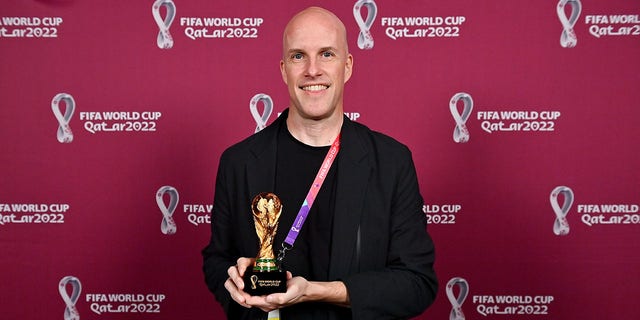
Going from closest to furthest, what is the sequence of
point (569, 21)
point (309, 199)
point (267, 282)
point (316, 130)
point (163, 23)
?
point (267, 282)
point (309, 199)
point (316, 130)
point (569, 21)
point (163, 23)

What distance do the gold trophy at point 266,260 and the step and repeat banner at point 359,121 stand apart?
1471 mm

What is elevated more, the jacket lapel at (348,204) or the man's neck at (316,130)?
the man's neck at (316,130)

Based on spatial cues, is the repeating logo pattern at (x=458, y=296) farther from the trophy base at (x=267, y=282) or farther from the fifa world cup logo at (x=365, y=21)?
the trophy base at (x=267, y=282)

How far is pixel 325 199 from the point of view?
1840mm

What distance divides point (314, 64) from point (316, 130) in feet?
0.64

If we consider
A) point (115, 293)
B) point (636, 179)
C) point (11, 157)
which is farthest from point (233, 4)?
point (636, 179)

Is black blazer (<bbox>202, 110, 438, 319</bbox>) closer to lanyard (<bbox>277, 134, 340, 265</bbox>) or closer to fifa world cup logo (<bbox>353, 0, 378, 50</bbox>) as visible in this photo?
lanyard (<bbox>277, 134, 340, 265</bbox>)

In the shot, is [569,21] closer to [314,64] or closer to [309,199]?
[314,64]

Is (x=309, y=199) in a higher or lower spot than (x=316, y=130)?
lower

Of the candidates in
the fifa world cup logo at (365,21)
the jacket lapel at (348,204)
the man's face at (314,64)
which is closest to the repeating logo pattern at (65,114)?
the fifa world cup logo at (365,21)

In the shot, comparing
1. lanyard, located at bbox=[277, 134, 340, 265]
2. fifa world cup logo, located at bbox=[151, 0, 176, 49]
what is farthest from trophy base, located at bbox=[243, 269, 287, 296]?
fifa world cup logo, located at bbox=[151, 0, 176, 49]

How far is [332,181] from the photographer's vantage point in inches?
73.1

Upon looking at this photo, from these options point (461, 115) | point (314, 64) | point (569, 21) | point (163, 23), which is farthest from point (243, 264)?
point (569, 21)

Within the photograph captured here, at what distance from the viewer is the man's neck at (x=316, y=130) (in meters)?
1.89
